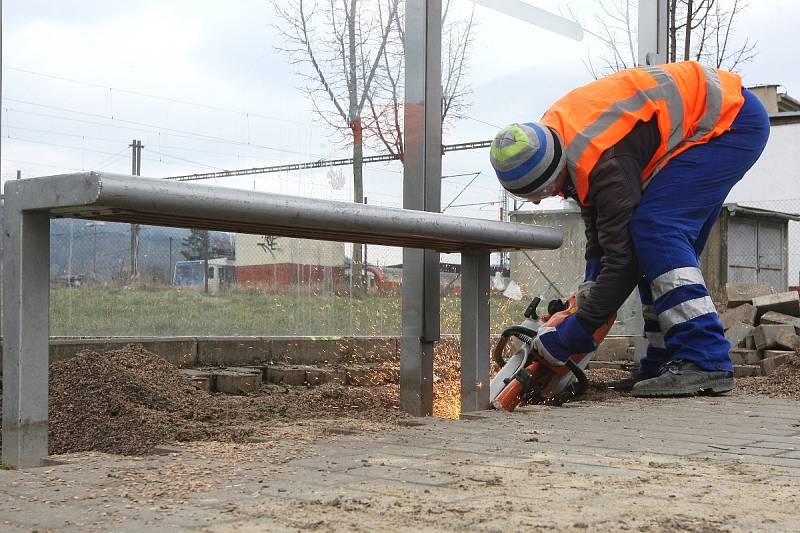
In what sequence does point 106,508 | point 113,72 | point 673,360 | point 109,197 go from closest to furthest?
point 106,508 < point 109,197 < point 113,72 < point 673,360

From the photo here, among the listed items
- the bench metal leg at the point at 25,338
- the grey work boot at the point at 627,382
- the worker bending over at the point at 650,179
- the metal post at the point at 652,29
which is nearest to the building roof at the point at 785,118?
the metal post at the point at 652,29

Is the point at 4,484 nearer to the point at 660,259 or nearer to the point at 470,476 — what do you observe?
the point at 470,476

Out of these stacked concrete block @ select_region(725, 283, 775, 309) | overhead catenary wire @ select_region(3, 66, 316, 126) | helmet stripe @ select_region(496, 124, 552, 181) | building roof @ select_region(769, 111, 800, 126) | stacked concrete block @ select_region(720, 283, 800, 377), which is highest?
building roof @ select_region(769, 111, 800, 126)

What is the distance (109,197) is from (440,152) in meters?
2.28

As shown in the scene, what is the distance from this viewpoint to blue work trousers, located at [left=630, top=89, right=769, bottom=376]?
4.94 m

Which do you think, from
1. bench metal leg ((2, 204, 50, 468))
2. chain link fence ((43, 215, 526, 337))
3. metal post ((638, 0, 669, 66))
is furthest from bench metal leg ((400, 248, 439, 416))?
metal post ((638, 0, 669, 66))

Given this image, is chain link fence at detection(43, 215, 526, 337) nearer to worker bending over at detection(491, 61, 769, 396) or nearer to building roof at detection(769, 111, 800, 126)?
worker bending over at detection(491, 61, 769, 396)

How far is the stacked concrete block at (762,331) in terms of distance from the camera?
7.00 meters

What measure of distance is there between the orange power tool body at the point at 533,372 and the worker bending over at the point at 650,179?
4.7 inches

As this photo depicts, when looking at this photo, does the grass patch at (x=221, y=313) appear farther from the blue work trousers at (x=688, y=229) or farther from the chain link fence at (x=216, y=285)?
the blue work trousers at (x=688, y=229)

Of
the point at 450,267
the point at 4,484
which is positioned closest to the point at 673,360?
the point at 450,267

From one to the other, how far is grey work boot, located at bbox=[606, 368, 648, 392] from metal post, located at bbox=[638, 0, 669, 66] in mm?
2404

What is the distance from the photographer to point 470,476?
2672 mm

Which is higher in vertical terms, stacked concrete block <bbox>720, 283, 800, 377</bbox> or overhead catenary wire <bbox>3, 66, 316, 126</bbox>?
overhead catenary wire <bbox>3, 66, 316, 126</bbox>
